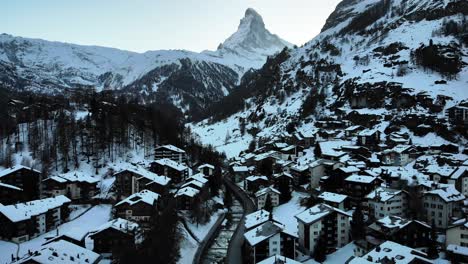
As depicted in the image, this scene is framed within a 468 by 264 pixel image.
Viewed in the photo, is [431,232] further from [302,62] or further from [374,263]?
[302,62]

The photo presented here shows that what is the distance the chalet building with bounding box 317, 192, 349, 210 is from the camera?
39919 millimetres

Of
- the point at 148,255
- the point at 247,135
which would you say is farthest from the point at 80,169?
the point at 247,135

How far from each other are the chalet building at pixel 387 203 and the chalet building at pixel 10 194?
34462mm

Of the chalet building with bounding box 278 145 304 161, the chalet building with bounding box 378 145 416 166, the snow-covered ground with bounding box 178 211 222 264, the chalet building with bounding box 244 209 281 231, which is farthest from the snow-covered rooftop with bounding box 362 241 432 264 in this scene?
the chalet building with bounding box 278 145 304 161

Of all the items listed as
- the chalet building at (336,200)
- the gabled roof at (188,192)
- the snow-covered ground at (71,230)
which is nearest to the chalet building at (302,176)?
the chalet building at (336,200)

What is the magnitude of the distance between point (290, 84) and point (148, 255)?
92447 millimetres

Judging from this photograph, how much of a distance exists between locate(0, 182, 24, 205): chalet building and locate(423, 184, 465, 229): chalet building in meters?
39.0

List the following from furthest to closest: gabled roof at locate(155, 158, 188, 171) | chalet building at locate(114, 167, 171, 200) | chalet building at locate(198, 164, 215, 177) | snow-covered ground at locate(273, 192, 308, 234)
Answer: chalet building at locate(198, 164, 215, 177), gabled roof at locate(155, 158, 188, 171), chalet building at locate(114, 167, 171, 200), snow-covered ground at locate(273, 192, 308, 234)

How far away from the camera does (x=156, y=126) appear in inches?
Result: 2726

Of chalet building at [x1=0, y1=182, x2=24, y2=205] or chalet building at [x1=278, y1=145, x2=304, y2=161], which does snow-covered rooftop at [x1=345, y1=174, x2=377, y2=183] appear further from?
chalet building at [x1=0, y1=182, x2=24, y2=205]

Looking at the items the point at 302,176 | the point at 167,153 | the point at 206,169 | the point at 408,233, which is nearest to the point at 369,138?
the point at 302,176

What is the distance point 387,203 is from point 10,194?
3640 cm

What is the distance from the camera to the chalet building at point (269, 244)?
32188 mm

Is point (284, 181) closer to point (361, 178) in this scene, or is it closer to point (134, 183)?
point (361, 178)
